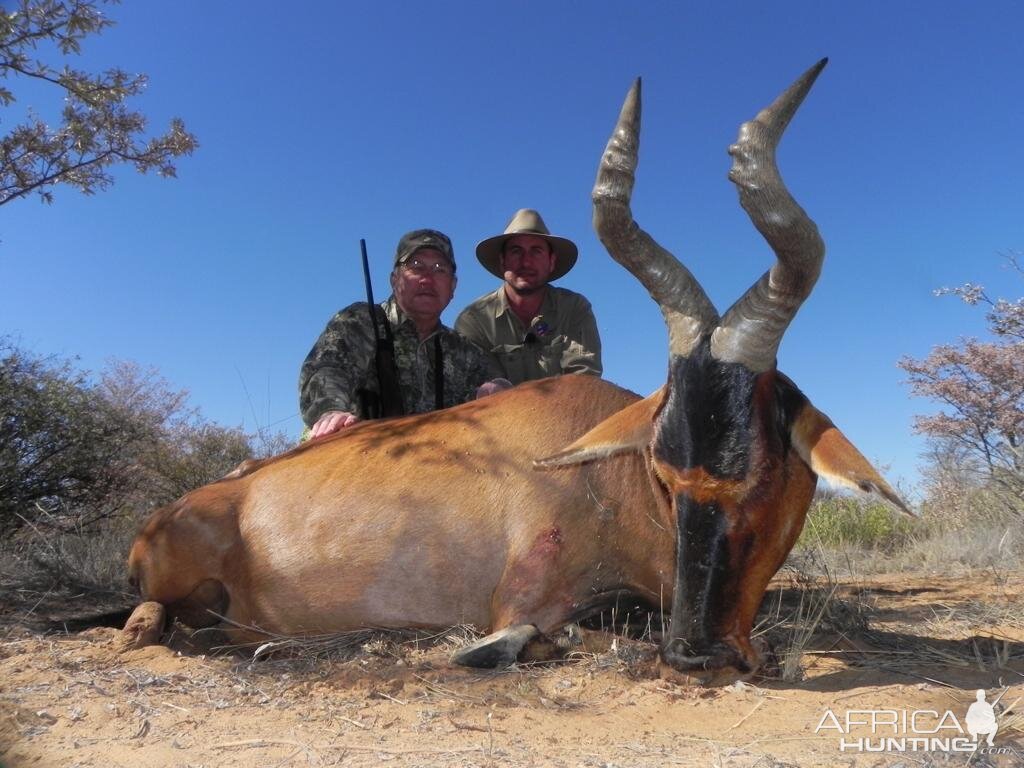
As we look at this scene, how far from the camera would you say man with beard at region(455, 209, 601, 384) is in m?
7.71

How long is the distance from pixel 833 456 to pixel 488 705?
158 centimetres

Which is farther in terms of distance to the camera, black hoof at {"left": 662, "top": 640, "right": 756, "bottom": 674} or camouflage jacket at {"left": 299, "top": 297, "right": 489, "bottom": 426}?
camouflage jacket at {"left": 299, "top": 297, "right": 489, "bottom": 426}

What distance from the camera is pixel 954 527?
8.90 m

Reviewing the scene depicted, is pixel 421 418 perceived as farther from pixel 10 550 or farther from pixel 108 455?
pixel 108 455

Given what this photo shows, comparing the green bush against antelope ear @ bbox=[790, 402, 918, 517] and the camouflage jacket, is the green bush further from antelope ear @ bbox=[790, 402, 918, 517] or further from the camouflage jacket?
antelope ear @ bbox=[790, 402, 918, 517]

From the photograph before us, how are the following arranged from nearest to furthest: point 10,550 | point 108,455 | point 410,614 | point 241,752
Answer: point 241,752
point 410,614
point 10,550
point 108,455

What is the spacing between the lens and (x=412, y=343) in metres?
7.14

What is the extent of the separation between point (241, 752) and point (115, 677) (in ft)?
4.11

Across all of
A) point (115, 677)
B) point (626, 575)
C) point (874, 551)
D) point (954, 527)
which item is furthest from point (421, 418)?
point (954, 527)

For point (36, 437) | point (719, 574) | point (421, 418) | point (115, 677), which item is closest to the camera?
point (719, 574)

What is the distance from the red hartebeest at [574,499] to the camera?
10.1ft
